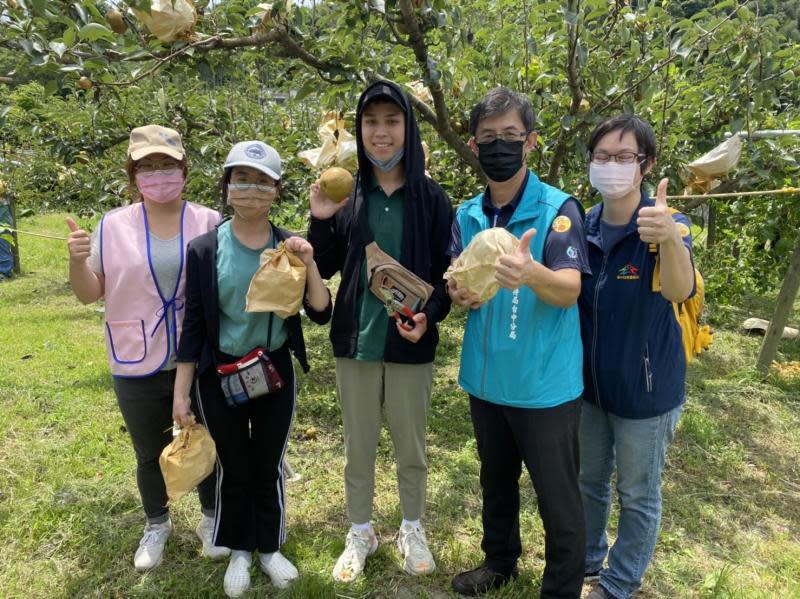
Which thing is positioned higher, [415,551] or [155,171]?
[155,171]

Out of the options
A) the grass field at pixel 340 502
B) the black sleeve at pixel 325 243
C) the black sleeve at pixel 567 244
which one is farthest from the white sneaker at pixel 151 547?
the black sleeve at pixel 567 244

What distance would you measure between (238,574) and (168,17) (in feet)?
7.08

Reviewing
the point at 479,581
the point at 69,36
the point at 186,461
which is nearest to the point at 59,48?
the point at 69,36

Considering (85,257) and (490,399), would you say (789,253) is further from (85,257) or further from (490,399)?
(85,257)

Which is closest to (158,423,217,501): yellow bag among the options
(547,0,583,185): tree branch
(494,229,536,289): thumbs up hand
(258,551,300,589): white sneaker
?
(258,551,300,589): white sneaker

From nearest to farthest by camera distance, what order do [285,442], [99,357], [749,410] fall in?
1. [285,442]
2. [749,410]
3. [99,357]

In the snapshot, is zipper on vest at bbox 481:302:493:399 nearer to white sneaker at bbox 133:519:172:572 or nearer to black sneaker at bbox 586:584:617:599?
black sneaker at bbox 586:584:617:599

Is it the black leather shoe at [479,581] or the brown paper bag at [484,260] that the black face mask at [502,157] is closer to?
the brown paper bag at [484,260]

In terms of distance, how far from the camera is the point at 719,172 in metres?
2.56

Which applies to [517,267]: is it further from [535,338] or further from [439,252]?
[439,252]

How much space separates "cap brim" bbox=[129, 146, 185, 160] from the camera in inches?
77.3

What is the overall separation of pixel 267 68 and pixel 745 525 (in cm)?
428

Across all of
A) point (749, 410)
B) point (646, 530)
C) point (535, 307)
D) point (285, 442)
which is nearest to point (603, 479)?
point (646, 530)

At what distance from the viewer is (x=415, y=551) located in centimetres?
229
